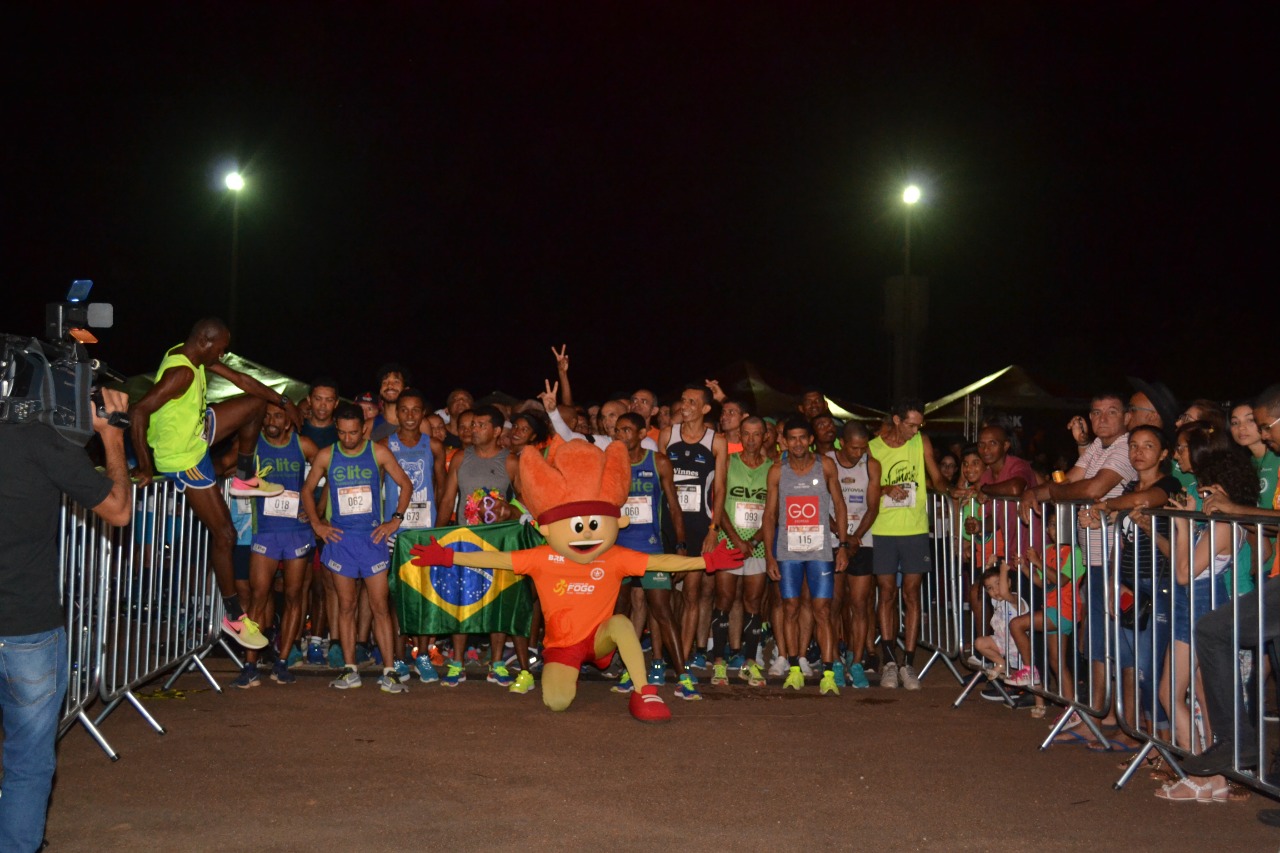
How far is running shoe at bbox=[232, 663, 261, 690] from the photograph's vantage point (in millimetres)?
8180

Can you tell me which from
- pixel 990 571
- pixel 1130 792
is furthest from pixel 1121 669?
pixel 990 571

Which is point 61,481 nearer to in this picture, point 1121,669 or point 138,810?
point 138,810

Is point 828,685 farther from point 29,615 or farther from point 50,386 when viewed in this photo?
point 50,386

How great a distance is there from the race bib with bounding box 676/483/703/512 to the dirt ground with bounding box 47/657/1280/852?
168 centimetres

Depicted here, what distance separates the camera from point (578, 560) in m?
7.55

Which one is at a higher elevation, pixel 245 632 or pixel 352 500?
pixel 352 500

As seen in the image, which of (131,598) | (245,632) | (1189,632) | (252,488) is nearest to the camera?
(1189,632)

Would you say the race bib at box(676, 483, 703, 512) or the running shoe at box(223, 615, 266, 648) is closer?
the running shoe at box(223, 615, 266, 648)

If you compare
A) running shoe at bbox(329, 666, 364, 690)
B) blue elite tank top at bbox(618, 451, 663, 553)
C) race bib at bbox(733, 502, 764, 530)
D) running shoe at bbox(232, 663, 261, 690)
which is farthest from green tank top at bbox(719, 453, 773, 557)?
running shoe at bbox(232, 663, 261, 690)

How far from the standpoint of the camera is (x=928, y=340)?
38.2 meters

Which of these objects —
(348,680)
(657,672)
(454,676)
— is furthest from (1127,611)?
(348,680)

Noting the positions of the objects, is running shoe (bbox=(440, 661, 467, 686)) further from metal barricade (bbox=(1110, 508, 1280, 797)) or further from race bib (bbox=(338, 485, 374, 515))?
metal barricade (bbox=(1110, 508, 1280, 797))

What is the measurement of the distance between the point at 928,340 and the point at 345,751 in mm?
34015

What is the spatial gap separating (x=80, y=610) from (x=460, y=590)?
3.17m
